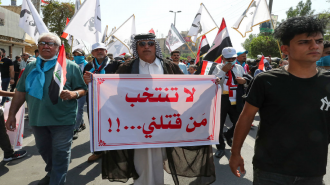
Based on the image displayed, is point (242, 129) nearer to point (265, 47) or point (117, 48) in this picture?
point (117, 48)

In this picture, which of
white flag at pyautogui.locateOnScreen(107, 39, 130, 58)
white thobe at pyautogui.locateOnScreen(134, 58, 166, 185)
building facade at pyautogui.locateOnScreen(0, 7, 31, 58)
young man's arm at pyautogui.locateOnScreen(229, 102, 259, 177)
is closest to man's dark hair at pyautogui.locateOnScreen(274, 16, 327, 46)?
young man's arm at pyautogui.locateOnScreen(229, 102, 259, 177)

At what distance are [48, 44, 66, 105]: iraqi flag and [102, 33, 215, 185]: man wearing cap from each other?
25.1 inches

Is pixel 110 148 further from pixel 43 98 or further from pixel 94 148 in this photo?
pixel 43 98

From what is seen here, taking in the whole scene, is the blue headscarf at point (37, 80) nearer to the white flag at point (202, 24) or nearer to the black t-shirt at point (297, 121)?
the black t-shirt at point (297, 121)

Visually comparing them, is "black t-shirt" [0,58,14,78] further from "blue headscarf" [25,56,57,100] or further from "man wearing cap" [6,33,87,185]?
"blue headscarf" [25,56,57,100]

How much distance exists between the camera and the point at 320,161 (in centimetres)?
176

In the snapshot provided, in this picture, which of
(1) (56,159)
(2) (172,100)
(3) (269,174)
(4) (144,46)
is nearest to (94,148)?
(1) (56,159)

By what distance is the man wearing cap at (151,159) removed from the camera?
2951 millimetres

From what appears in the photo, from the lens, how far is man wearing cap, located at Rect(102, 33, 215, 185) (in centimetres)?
295

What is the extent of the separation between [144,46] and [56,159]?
5.44 ft

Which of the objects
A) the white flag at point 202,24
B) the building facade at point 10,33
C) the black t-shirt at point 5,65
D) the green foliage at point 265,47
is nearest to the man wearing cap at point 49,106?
the black t-shirt at point 5,65

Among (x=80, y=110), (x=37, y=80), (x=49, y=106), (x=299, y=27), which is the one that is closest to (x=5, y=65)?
(x=80, y=110)

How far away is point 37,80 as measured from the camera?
113 inches

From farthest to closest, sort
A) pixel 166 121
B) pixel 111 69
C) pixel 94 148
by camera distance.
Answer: pixel 111 69 → pixel 166 121 → pixel 94 148
